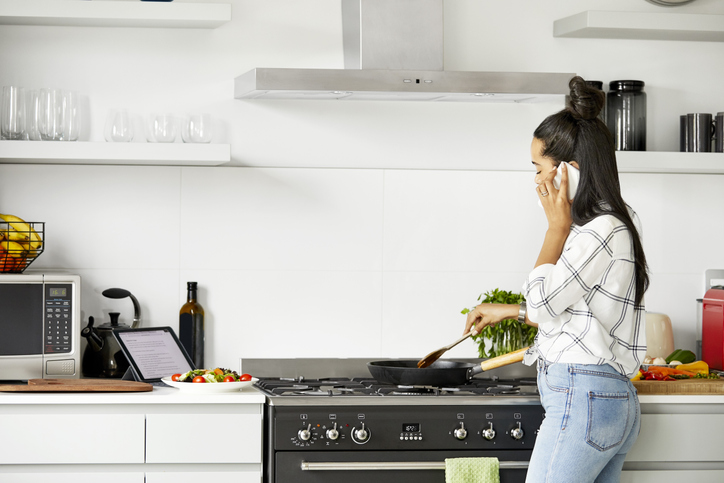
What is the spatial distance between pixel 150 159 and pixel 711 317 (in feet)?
6.54

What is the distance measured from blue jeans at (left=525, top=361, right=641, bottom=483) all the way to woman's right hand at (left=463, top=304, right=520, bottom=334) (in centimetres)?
29

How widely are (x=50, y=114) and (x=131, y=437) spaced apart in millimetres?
1088

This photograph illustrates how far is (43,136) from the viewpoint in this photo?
2.63 meters

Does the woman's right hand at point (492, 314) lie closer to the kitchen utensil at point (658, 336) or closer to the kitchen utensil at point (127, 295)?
the kitchen utensil at point (658, 336)

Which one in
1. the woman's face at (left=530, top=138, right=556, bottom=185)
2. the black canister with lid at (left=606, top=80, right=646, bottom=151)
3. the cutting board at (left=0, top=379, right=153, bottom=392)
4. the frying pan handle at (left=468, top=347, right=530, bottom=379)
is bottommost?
the cutting board at (left=0, top=379, right=153, bottom=392)

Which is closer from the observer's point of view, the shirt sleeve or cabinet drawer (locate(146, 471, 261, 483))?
the shirt sleeve

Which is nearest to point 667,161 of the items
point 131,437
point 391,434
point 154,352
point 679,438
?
point 679,438

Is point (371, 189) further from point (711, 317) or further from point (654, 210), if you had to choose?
point (711, 317)

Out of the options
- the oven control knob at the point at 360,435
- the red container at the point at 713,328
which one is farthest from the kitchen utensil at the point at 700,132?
the oven control knob at the point at 360,435

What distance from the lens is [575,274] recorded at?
1.83m

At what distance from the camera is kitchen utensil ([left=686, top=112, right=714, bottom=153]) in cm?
292

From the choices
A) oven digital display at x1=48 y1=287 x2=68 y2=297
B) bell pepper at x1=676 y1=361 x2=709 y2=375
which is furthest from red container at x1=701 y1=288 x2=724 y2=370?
oven digital display at x1=48 y1=287 x2=68 y2=297

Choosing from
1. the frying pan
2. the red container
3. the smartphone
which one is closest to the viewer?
the smartphone

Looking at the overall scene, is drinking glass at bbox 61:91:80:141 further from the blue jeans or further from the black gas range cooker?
the blue jeans
